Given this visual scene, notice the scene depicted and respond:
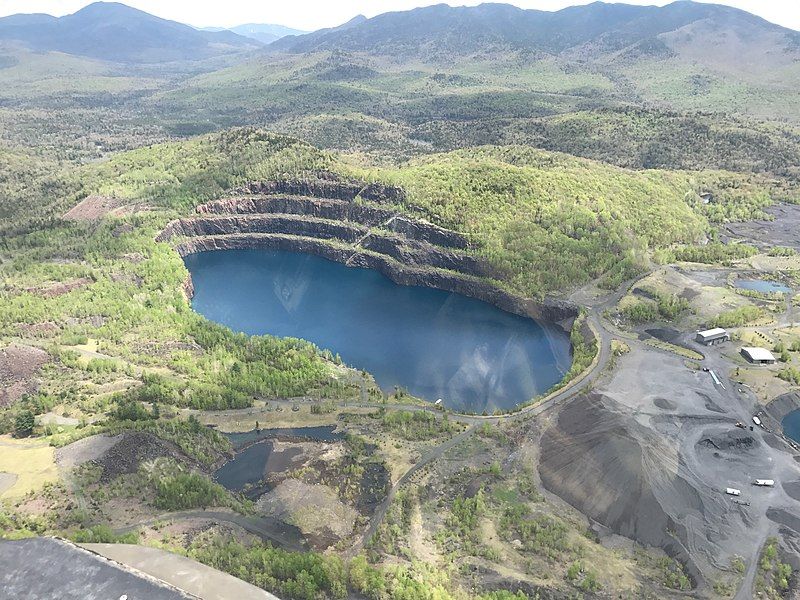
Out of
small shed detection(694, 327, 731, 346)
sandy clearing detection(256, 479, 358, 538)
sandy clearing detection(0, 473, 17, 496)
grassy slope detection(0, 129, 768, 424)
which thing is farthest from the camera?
small shed detection(694, 327, 731, 346)

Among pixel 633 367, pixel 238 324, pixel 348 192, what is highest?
pixel 348 192

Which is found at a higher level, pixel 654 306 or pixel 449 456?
pixel 654 306

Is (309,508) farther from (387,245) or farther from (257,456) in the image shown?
(387,245)

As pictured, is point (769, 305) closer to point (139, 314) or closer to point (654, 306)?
point (654, 306)

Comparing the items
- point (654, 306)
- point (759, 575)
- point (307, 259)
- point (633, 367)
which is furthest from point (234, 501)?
point (307, 259)

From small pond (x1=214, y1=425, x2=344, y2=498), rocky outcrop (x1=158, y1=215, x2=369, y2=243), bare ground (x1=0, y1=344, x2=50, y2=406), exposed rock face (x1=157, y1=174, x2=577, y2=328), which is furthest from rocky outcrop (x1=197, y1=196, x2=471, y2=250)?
bare ground (x1=0, y1=344, x2=50, y2=406)

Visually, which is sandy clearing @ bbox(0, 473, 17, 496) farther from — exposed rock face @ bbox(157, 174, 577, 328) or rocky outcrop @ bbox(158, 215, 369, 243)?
rocky outcrop @ bbox(158, 215, 369, 243)
